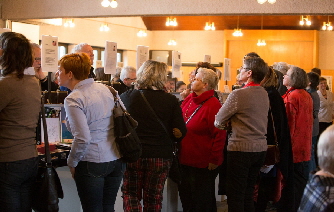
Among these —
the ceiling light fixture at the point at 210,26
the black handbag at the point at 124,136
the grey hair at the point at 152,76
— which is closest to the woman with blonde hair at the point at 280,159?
the grey hair at the point at 152,76

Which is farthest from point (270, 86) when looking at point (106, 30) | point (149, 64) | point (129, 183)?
point (106, 30)

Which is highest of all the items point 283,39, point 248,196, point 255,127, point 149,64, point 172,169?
point 283,39

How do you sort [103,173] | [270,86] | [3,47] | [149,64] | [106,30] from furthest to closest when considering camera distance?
[106,30] < [270,86] < [149,64] < [103,173] < [3,47]

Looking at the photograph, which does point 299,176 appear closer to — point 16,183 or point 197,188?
point 197,188

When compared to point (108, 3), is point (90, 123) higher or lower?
lower

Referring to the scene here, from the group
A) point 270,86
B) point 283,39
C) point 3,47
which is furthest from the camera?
point 283,39

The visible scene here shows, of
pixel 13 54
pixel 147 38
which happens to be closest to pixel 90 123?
pixel 13 54

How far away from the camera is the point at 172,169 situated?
3613 millimetres

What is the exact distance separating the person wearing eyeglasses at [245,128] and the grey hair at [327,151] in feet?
6.18

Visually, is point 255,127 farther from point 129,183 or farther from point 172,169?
point 129,183

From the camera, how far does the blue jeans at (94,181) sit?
8.90 feet

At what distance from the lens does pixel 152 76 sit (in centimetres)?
325

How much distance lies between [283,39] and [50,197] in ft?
39.9

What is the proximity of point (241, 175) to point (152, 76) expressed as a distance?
106cm
